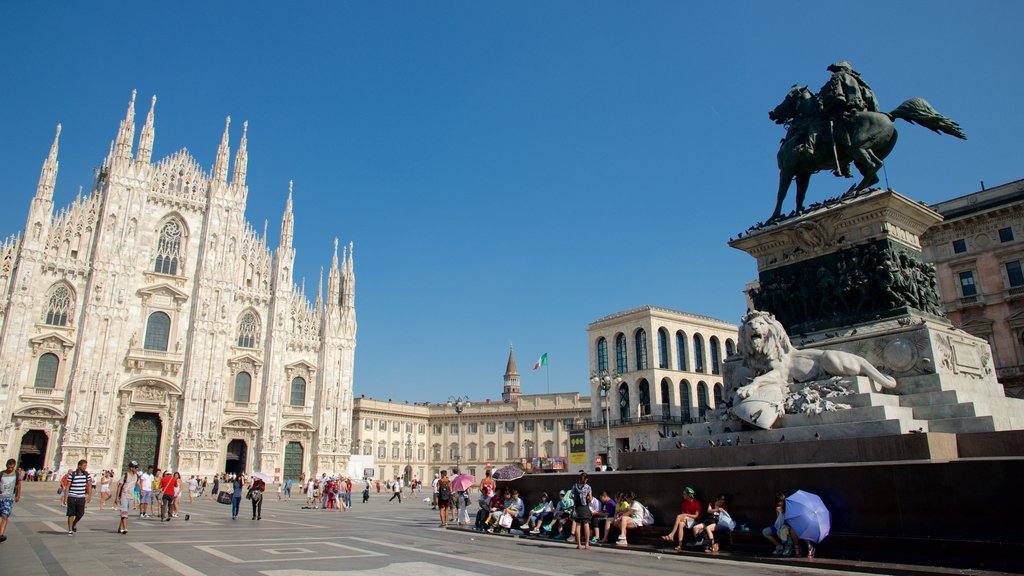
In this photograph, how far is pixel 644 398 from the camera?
56031 millimetres

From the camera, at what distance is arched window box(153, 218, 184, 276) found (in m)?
45.8

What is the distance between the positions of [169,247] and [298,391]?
545 inches

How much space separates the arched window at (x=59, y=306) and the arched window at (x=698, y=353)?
47711 mm

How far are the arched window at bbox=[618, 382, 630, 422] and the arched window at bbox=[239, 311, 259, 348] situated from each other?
3038cm

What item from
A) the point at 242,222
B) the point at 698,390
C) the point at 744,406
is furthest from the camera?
the point at 698,390

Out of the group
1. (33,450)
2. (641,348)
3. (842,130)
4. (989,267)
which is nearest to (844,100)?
(842,130)

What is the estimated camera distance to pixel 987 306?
1272 inches

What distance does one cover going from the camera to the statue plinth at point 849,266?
1055cm

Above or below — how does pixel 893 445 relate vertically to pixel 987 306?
below

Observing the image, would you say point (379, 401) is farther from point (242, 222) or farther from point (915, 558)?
point (915, 558)

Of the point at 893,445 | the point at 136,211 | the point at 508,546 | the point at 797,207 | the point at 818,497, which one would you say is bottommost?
the point at 508,546

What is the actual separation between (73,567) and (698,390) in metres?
54.6

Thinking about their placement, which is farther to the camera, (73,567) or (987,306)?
(987,306)

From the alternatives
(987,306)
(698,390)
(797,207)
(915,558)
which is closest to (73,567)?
(915,558)
